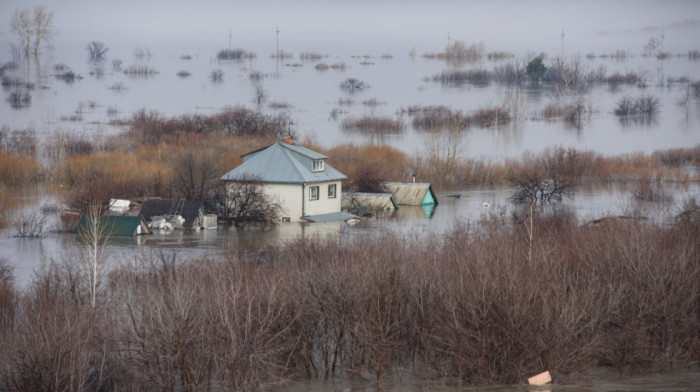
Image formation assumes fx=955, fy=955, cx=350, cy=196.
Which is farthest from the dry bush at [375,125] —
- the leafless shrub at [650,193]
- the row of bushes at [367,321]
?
the row of bushes at [367,321]

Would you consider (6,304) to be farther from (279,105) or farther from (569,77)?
(569,77)

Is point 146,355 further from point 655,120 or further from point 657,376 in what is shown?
point 655,120

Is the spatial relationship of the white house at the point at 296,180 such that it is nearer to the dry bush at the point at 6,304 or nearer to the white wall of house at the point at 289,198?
the white wall of house at the point at 289,198

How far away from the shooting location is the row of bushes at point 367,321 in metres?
12.8

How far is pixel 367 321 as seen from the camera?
48.9ft

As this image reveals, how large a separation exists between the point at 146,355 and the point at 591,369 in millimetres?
7210

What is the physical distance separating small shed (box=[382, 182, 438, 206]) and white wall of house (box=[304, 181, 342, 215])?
430 centimetres

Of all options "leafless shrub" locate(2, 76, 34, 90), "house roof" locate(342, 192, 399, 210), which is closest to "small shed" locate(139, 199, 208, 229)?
"house roof" locate(342, 192, 399, 210)

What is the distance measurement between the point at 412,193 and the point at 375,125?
2761cm

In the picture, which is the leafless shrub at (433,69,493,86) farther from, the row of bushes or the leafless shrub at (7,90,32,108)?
the row of bushes

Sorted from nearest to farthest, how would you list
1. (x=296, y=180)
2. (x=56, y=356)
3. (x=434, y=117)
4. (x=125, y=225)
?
(x=56, y=356)
(x=125, y=225)
(x=296, y=180)
(x=434, y=117)

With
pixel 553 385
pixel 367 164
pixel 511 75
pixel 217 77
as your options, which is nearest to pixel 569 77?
pixel 511 75

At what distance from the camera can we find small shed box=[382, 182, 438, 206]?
125ft

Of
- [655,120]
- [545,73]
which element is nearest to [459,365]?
[655,120]
